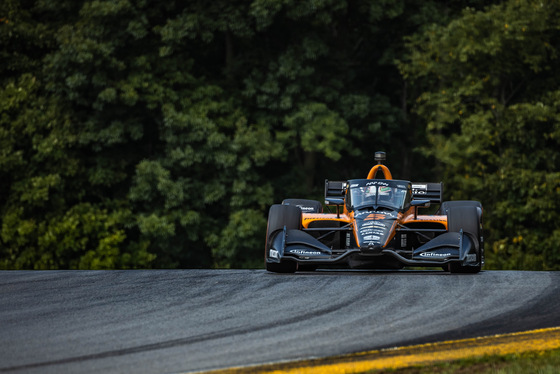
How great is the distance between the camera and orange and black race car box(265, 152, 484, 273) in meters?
14.2

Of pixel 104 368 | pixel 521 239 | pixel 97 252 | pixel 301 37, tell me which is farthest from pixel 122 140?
pixel 104 368

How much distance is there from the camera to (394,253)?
1403 centimetres

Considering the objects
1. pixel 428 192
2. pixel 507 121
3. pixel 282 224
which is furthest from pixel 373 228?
A: pixel 507 121

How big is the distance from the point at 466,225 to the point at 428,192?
2586 mm

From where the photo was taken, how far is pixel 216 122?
104 ft

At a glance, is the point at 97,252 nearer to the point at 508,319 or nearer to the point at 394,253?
the point at 394,253

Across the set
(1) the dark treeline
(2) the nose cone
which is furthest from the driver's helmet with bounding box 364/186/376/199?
(1) the dark treeline

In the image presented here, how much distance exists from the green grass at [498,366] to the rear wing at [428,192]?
9.19 meters

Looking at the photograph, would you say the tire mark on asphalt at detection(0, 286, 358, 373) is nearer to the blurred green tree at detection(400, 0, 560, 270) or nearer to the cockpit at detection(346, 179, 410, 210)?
the cockpit at detection(346, 179, 410, 210)

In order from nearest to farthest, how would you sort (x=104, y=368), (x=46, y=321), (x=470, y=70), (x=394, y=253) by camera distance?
(x=104, y=368) < (x=46, y=321) < (x=394, y=253) < (x=470, y=70)

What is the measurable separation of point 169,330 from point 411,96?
27563 mm

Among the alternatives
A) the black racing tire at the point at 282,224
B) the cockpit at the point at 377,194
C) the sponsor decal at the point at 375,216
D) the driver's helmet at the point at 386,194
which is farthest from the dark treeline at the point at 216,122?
the sponsor decal at the point at 375,216

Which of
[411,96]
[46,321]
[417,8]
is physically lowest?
[46,321]

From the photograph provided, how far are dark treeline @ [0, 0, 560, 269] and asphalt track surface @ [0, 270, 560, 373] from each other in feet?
51.2
